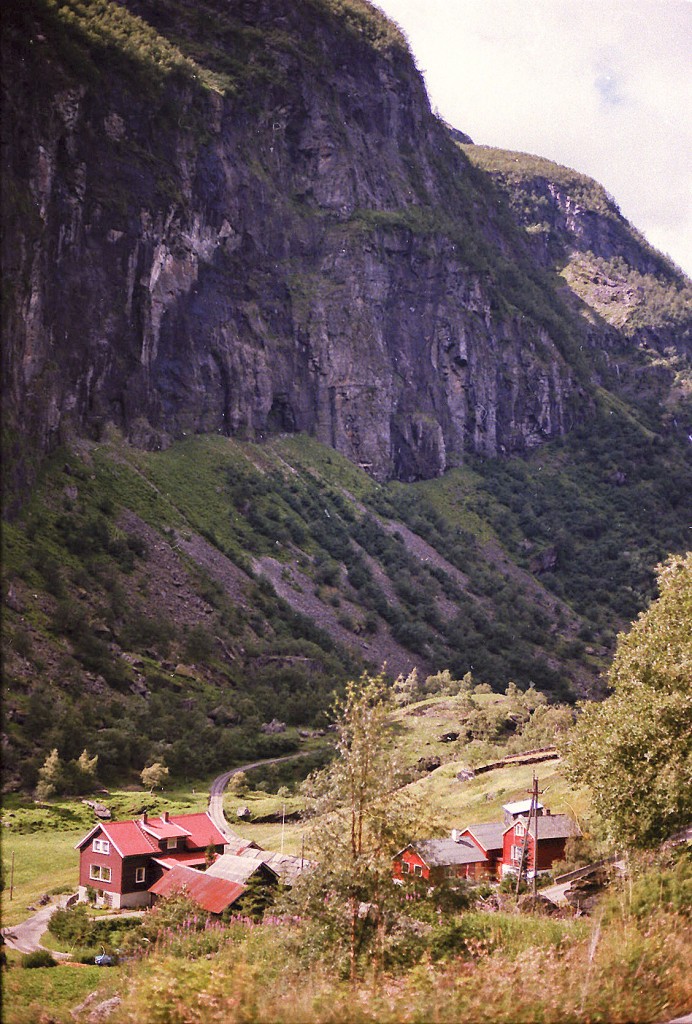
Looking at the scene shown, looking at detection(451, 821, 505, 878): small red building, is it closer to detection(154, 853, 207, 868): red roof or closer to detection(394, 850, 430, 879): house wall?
detection(154, 853, 207, 868): red roof

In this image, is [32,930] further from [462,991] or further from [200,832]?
[462,991]

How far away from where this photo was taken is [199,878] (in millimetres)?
33938

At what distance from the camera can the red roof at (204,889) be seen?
3063 cm

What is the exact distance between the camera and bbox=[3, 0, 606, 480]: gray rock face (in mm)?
109250

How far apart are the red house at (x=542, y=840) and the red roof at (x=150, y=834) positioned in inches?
561

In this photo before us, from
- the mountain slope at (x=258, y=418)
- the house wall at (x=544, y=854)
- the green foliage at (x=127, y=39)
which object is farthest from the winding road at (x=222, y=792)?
the green foliage at (x=127, y=39)

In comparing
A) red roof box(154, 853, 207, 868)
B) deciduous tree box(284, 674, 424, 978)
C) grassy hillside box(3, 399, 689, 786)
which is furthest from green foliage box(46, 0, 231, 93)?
deciduous tree box(284, 674, 424, 978)

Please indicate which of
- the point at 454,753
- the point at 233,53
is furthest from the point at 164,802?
the point at 233,53

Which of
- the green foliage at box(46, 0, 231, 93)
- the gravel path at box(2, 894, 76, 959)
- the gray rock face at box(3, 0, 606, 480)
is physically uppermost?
the green foliage at box(46, 0, 231, 93)

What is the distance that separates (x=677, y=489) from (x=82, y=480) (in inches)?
4978

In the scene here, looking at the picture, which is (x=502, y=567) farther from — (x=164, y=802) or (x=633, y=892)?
(x=633, y=892)

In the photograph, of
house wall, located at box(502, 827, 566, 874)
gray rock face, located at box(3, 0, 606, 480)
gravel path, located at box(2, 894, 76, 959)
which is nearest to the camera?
gravel path, located at box(2, 894, 76, 959)

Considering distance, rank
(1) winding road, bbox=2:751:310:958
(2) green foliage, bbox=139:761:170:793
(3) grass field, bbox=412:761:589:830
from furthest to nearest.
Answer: (2) green foliage, bbox=139:761:170:793
(3) grass field, bbox=412:761:589:830
(1) winding road, bbox=2:751:310:958

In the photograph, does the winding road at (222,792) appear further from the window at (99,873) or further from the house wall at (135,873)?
the window at (99,873)
